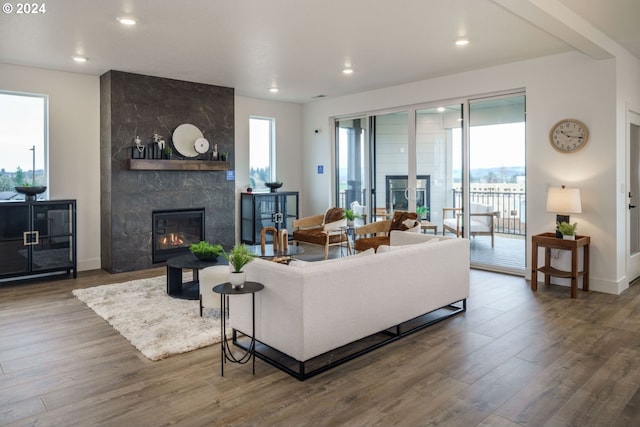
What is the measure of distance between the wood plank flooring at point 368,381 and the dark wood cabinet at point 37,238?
1.57 m

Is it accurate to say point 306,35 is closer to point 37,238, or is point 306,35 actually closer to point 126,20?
point 126,20

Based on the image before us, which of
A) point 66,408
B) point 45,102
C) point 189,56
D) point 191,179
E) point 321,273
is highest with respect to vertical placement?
point 189,56

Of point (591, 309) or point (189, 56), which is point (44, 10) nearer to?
point (189, 56)

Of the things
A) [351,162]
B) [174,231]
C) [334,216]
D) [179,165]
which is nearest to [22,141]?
[179,165]

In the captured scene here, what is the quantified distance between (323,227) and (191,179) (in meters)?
2.11

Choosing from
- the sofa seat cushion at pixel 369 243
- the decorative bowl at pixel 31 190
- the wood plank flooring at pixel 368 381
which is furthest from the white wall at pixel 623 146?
the decorative bowl at pixel 31 190

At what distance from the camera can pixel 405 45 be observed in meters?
4.87

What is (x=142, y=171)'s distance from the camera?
246 inches

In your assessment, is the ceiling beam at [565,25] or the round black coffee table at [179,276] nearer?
the ceiling beam at [565,25]

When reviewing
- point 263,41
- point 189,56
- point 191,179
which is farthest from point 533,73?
point 191,179

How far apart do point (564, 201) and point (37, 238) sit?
20.1 feet

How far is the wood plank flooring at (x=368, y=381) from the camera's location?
8.00 ft

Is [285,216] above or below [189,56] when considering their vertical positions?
below

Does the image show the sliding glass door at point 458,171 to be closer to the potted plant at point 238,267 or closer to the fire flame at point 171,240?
the fire flame at point 171,240
